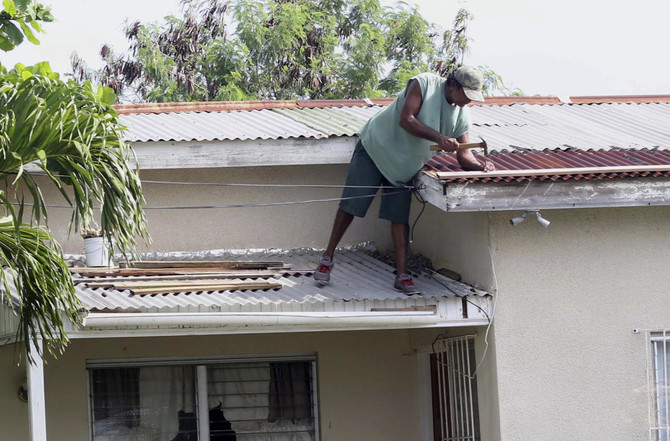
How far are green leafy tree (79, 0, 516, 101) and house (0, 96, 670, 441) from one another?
9.85m

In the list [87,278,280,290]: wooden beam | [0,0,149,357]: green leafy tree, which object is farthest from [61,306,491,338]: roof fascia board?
[0,0,149,357]: green leafy tree

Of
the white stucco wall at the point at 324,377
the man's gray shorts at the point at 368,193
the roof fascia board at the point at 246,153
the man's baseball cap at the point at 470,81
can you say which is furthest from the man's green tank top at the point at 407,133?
the white stucco wall at the point at 324,377

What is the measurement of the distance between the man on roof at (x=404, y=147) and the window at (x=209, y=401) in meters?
1.84

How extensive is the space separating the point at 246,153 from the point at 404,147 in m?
1.59

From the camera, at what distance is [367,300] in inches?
303

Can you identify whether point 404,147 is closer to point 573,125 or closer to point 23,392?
point 573,125

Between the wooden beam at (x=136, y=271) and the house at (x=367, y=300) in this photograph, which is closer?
the house at (x=367, y=300)

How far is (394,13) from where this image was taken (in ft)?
71.4

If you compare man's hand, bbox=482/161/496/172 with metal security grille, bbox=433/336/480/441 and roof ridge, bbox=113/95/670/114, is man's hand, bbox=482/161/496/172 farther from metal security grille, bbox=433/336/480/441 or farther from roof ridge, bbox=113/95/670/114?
roof ridge, bbox=113/95/670/114

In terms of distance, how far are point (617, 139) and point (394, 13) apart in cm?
1313

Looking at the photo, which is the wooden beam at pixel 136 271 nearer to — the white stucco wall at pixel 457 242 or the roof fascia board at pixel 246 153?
the roof fascia board at pixel 246 153

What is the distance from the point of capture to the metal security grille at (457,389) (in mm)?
8426

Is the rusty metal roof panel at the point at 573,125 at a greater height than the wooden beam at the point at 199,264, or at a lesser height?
greater

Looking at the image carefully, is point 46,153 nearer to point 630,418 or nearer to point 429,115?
point 429,115
